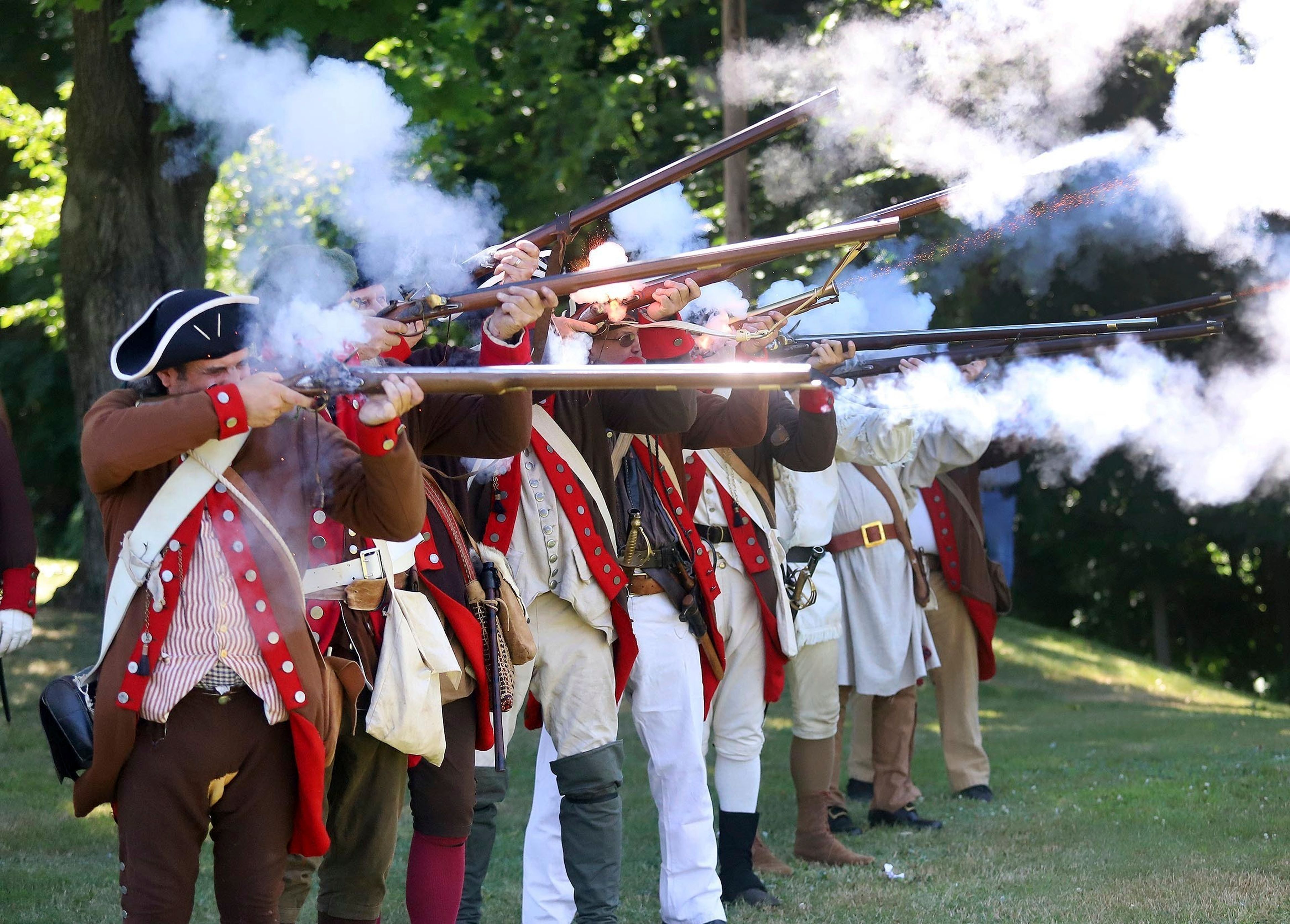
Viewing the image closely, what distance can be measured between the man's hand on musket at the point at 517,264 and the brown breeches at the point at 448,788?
46.8 inches

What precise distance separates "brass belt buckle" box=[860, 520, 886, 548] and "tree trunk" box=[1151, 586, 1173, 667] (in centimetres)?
1432

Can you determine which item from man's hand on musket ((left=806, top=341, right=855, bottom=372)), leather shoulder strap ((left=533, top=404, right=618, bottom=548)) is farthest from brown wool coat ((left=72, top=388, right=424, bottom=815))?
man's hand on musket ((left=806, top=341, right=855, bottom=372))

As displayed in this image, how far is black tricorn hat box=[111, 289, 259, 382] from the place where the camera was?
3.19m

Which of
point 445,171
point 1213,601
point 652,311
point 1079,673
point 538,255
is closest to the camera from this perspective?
point 538,255

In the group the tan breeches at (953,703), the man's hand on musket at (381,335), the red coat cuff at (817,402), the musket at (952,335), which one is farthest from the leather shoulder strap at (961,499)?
the man's hand on musket at (381,335)

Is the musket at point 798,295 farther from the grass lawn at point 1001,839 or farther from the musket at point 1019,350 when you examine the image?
the grass lawn at point 1001,839

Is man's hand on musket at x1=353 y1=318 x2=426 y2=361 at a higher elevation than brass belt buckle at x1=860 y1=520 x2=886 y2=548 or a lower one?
higher

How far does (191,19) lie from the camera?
511cm

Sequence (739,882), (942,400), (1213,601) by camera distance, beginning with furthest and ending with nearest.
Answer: (1213,601), (942,400), (739,882)

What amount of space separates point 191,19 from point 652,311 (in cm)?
195

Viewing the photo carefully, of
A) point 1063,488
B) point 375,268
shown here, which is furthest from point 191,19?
point 1063,488

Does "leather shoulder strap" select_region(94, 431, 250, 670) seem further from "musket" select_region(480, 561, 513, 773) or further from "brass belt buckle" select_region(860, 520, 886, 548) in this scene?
"brass belt buckle" select_region(860, 520, 886, 548)

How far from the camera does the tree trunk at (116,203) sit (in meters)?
9.52

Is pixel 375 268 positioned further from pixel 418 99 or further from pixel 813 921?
pixel 418 99
